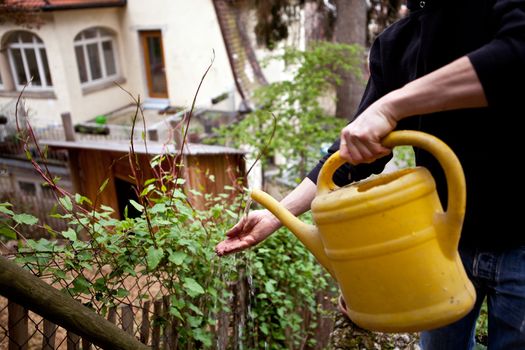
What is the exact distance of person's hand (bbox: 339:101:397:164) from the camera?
3.41 feet

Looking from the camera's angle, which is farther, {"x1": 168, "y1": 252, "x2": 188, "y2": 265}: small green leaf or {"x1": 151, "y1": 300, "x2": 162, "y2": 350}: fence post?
{"x1": 151, "y1": 300, "x2": 162, "y2": 350}: fence post

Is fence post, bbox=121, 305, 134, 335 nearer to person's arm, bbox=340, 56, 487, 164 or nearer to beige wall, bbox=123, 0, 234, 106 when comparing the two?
person's arm, bbox=340, 56, 487, 164

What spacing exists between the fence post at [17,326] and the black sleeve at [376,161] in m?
1.09

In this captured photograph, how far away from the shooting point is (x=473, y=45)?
1133mm

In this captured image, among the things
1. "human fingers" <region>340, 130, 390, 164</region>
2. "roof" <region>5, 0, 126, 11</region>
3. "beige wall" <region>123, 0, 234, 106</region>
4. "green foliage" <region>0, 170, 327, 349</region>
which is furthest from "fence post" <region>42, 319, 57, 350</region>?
"beige wall" <region>123, 0, 234, 106</region>

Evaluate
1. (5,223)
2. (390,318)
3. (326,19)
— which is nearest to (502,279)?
(390,318)

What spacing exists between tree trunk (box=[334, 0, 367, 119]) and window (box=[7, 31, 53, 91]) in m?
8.24

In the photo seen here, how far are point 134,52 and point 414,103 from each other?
14072 mm

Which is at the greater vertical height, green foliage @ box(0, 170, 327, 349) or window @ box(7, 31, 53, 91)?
window @ box(7, 31, 53, 91)

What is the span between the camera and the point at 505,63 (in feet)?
3.06

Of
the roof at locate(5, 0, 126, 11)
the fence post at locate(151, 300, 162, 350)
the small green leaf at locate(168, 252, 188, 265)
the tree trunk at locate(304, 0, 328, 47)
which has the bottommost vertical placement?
the fence post at locate(151, 300, 162, 350)

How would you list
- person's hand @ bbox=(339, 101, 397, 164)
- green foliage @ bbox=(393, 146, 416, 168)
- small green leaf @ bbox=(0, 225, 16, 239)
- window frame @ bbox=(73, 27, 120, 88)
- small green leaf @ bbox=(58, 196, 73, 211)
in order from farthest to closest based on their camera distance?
window frame @ bbox=(73, 27, 120, 88) < green foliage @ bbox=(393, 146, 416, 168) < small green leaf @ bbox=(58, 196, 73, 211) < small green leaf @ bbox=(0, 225, 16, 239) < person's hand @ bbox=(339, 101, 397, 164)

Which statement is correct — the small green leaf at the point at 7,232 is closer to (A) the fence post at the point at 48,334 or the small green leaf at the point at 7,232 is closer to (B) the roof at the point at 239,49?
(A) the fence post at the point at 48,334

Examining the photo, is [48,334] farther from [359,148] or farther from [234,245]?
[359,148]
